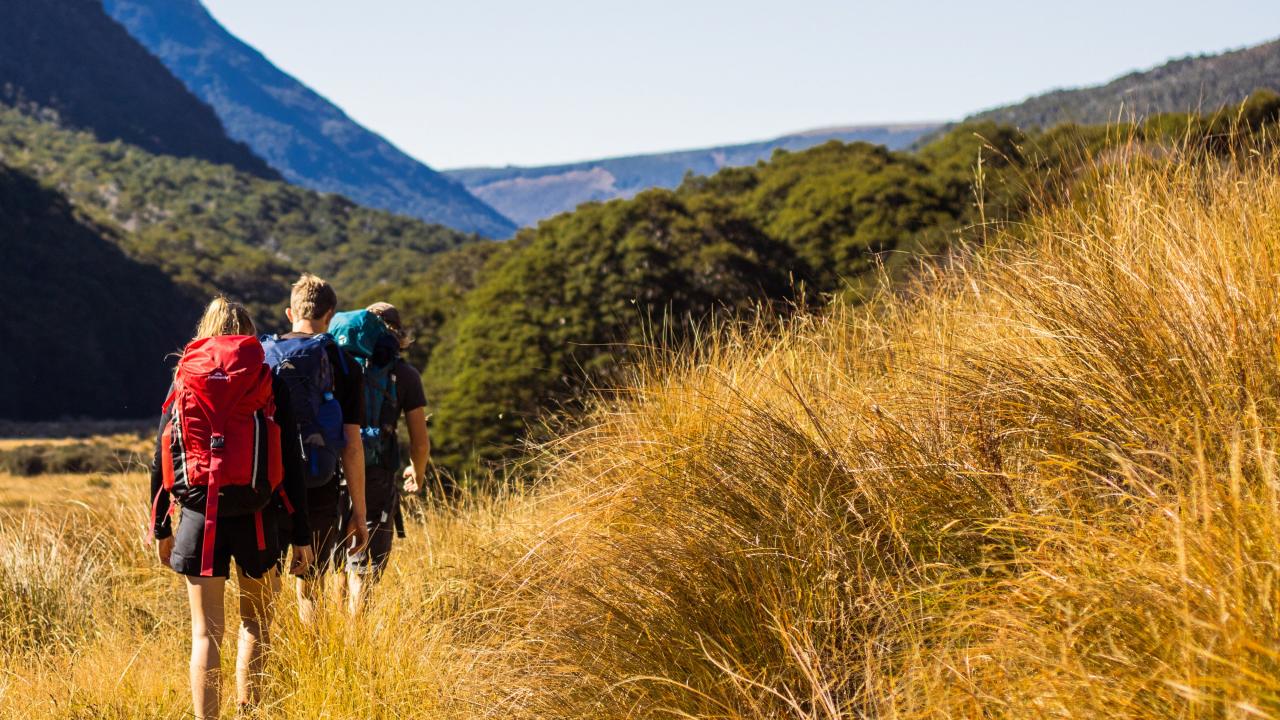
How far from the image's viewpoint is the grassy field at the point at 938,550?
179 centimetres

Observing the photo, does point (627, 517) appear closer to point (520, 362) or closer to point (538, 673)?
point (538, 673)

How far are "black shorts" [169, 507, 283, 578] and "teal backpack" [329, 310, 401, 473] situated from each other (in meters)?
0.91

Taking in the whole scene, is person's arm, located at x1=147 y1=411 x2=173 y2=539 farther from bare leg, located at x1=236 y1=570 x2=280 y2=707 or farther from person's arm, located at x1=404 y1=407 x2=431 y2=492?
person's arm, located at x1=404 y1=407 x2=431 y2=492

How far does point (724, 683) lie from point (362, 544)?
2.06 meters

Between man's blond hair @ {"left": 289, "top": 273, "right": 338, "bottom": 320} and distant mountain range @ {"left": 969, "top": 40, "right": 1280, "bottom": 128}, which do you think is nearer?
man's blond hair @ {"left": 289, "top": 273, "right": 338, "bottom": 320}

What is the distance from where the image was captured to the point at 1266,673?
149cm

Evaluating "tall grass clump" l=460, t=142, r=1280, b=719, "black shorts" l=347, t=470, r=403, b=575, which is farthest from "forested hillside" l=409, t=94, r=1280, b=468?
"tall grass clump" l=460, t=142, r=1280, b=719

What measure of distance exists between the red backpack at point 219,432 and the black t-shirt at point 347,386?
58 centimetres

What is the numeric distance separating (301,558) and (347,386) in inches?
26.5

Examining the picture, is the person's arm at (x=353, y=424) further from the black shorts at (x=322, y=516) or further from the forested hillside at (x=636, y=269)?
the forested hillside at (x=636, y=269)

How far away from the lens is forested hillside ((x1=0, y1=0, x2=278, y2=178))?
443 feet

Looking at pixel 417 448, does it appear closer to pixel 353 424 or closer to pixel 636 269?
pixel 353 424

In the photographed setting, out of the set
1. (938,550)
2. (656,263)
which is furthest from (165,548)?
(656,263)

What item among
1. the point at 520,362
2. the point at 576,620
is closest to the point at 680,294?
the point at 520,362
